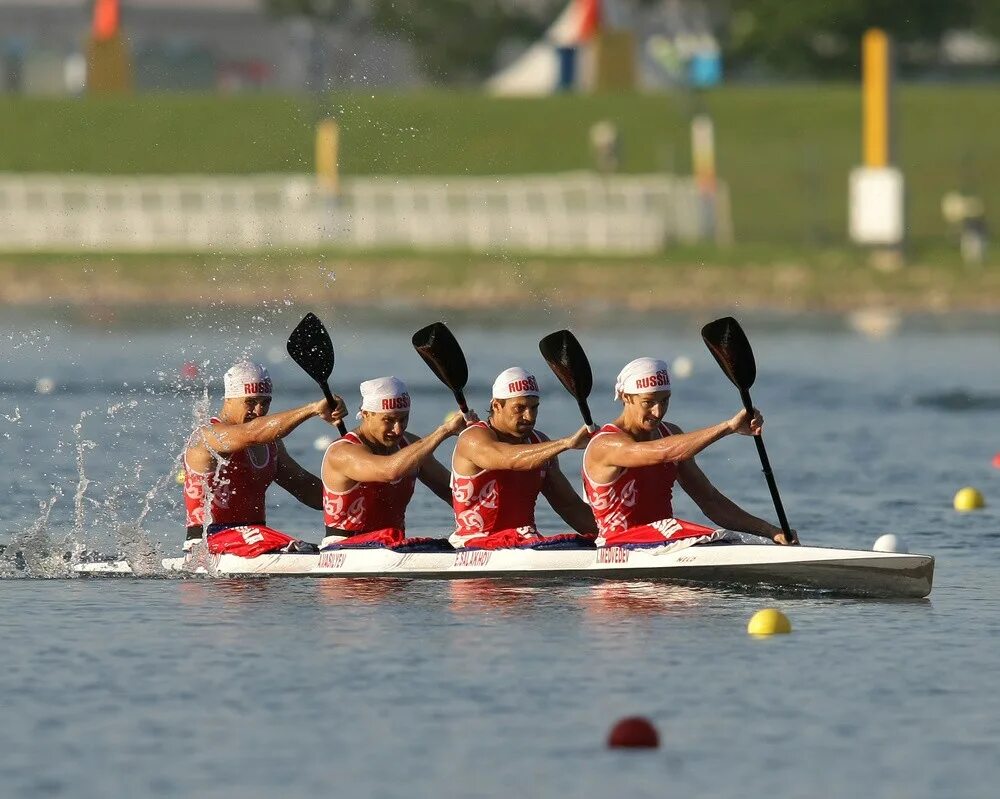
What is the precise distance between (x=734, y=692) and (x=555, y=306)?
35.6 m

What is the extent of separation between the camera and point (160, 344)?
42.6 meters

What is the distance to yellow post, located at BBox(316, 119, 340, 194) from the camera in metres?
59.3

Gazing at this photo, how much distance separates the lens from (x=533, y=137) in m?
69.9

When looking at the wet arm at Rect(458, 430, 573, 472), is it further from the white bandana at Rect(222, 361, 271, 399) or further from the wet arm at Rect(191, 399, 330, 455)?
the white bandana at Rect(222, 361, 271, 399)

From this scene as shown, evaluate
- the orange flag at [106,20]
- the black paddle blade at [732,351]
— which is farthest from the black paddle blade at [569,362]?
the orange flag at [106,20]

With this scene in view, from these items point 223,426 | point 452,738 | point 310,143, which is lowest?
point 452,738

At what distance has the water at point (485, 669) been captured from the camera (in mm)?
12914

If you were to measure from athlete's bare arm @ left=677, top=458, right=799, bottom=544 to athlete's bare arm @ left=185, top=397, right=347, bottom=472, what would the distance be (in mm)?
2584

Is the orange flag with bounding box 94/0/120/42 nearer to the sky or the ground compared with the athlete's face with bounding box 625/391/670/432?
nearer to the sky

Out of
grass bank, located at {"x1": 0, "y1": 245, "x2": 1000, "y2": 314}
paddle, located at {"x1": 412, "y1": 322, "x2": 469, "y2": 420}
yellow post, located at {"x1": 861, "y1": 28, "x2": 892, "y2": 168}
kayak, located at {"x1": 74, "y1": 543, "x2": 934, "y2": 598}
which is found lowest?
kayak, located at {"x1": 74, "y1": 543, "x2": 934, "y2": 598}

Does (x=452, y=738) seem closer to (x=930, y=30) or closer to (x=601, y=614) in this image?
(x=601, y=614)

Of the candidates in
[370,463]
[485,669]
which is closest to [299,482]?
[370,463]

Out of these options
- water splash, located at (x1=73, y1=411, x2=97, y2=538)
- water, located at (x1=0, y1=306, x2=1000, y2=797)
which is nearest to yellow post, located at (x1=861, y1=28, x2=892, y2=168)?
water splash, located at (x1=73, y1=411, x2=97, y2=538)

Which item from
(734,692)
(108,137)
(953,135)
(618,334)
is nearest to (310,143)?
(108,137)
